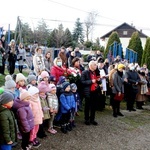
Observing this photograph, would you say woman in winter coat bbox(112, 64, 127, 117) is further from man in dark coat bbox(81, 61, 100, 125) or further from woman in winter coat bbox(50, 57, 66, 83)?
woman in winter coat bbox(50, 57, 66, 83)

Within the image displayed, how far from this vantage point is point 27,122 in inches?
194

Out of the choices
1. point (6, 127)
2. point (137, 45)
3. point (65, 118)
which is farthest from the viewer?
point (137, 45)

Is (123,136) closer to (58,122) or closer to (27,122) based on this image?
(58,122)

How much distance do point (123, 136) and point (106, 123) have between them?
1.05m

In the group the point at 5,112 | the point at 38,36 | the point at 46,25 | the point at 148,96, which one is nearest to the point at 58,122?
the point at 5,112

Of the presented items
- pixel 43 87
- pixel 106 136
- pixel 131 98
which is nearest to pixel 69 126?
pixel 106 136

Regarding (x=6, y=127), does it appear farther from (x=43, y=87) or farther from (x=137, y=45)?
(x=137, y=45)

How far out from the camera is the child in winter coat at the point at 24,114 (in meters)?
4.86

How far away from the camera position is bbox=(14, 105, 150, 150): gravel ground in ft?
19.8

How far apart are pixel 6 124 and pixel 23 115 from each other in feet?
1.87

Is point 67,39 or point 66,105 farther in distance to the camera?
point 67,39

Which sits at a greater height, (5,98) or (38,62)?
(38,62)

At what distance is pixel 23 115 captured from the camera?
485cm

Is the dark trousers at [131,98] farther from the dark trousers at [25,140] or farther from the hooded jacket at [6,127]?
the hooded jacket at [6,127]
